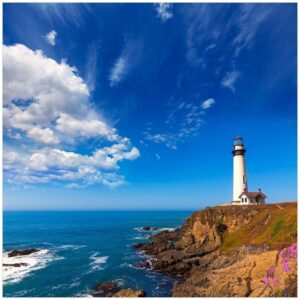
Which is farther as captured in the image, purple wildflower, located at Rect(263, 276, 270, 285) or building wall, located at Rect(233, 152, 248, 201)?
building wall, located at Rect(233, 152, 248, 201)

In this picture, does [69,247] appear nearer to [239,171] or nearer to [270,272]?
[239,171]

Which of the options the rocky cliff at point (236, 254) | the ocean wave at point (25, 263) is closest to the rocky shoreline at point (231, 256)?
the rocky cliff at point (236, 254)

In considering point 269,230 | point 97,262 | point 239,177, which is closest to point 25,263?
point 97,262

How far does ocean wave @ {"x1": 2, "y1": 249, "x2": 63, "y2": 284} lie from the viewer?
115ft

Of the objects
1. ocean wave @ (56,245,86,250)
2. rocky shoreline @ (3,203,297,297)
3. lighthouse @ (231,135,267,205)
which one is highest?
lighthouse @ (231,135,267,205)

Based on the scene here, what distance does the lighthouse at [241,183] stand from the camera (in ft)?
156

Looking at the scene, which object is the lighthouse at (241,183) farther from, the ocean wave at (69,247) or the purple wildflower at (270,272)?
the ocean wave at (69,247)

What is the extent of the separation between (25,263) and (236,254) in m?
28.5

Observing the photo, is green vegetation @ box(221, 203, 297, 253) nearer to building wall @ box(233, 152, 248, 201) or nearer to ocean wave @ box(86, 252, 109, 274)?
building wall @ box(233, 152, 248, 201)

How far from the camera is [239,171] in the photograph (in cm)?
4938

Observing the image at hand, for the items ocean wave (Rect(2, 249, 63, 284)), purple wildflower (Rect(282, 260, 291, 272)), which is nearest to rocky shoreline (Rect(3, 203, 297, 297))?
purple wildflower (Rect(282, 260, 291, 272))

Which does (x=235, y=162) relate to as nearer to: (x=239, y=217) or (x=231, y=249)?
(x=239, y=217)

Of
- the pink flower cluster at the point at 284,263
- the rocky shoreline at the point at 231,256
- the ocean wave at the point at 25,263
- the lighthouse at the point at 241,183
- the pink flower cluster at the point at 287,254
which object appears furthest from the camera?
the lighthouse at the point at 241,183

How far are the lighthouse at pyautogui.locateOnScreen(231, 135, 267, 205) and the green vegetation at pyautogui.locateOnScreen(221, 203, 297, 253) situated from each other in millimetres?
5004
